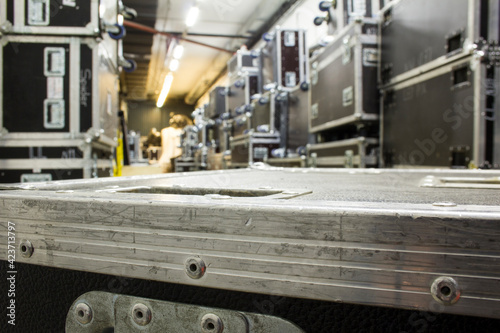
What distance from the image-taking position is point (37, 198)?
44 cm

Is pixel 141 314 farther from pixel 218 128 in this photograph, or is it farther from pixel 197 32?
pixel 197 32

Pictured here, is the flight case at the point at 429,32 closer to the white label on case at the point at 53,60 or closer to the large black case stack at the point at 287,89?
the large black case stack at the point at 287,89

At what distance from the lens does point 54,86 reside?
211cm

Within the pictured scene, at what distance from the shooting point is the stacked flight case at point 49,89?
6.68 feet

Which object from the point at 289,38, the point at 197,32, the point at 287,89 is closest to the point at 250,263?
the point at 287,89

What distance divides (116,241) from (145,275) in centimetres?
5

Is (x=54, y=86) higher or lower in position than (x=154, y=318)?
higher

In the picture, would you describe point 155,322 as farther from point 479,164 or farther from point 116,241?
point 479,164

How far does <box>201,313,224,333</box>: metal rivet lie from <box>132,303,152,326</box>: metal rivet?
0.07 meters

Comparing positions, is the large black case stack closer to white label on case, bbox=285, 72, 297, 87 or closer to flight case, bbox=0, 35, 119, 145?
white label on case, bbox=285, 72, 297, 87

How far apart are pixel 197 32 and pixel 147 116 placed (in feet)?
37.1

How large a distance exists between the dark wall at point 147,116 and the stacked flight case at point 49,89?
57.2 ft

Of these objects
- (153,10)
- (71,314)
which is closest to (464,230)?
(71,314)

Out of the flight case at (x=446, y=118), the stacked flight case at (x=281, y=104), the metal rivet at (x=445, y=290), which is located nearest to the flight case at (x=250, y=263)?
the metal rivet at (x=445, y=290)
